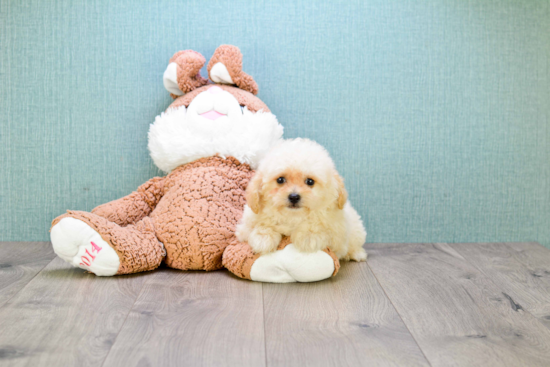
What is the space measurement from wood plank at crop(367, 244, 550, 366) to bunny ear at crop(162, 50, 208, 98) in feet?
3.07

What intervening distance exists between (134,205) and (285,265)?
62 centimetres

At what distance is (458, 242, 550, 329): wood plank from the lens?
1.32 metres

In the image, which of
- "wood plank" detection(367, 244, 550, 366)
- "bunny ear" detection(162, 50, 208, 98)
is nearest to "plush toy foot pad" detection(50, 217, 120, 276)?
"bunny ear" detection(162, 50, 208, 98)

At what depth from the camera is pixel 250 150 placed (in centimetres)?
163

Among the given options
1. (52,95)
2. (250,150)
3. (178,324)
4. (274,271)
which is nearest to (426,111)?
(250,150)

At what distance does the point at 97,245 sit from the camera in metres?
1.41

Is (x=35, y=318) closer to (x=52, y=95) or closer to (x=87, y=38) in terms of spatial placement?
(x=52, y=95)

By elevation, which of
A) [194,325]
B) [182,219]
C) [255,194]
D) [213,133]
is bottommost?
[194,325]

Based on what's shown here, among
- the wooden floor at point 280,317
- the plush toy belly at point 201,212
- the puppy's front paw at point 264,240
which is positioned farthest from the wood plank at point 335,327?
the plush toy belly at point 201,212

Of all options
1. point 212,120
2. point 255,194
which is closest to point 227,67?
point 212,120

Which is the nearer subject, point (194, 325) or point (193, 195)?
point (194, 325)

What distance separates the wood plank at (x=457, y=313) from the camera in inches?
39.6

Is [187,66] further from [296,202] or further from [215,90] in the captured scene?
[296,202]

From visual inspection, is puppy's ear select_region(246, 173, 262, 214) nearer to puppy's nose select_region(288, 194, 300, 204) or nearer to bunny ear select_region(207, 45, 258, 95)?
puppy's nose select_region(288, 194, 300, 204)
